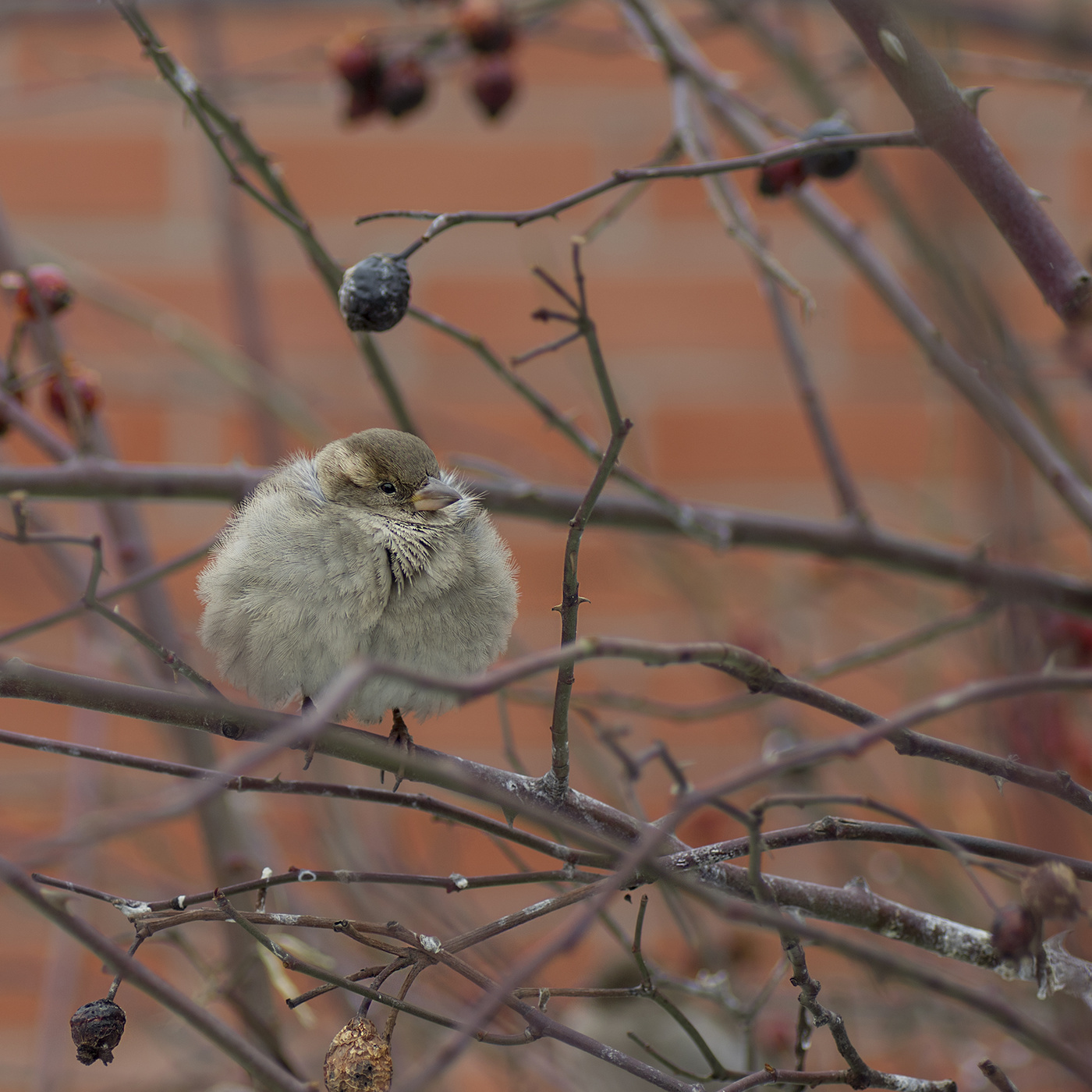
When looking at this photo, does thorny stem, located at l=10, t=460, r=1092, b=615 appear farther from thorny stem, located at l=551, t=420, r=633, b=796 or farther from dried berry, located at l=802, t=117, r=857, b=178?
thorny stem, located at l=551, t=420, r=633, b=796

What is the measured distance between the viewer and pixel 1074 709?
1416mm

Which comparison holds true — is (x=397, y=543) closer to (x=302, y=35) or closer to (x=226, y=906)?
(x=226, y=906)

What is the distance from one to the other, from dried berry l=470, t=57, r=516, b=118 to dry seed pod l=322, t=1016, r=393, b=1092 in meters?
1.04

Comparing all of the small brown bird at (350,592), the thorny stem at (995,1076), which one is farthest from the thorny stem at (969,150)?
the small brown bird at (350,592)

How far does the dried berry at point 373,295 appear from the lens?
93 cm

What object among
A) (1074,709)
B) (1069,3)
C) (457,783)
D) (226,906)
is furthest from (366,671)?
(1074,709)

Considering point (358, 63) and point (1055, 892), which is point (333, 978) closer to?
point (1055, 892)

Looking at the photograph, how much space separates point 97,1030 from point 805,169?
3.00 feet

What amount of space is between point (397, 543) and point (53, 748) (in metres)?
0.51

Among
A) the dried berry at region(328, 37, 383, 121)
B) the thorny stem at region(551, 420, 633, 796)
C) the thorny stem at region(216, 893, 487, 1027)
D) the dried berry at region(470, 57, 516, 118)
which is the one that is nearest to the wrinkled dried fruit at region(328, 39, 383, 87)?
the dried berry at region(328, 37, 383, 121)

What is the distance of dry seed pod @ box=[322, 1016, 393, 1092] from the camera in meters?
0.70

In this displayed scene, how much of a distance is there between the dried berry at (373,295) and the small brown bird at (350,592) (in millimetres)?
298

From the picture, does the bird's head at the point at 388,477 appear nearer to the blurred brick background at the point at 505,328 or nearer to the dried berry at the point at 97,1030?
the dried berry at the point at 97,1030

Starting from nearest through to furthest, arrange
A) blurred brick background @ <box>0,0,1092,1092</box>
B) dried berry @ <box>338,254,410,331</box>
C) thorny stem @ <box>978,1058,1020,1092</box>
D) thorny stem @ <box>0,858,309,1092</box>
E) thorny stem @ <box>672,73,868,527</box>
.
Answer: thorny stem @ <box>0,858,309,1092</box>
thorny stem @ <box>978,1058,1020,1092</box>
dried berry @ <box>338,254,410,331</box>
thorny stem @ <box>672,73,868,527</box>
blurred brick background @ <box>0,0,1092,1092</box>
